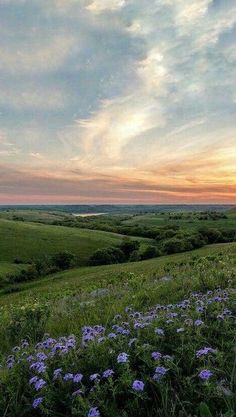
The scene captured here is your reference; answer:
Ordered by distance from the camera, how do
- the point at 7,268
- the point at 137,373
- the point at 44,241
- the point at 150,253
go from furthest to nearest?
the point at 44,241, the point at 150,253, the point at 7,268, the point at 137,373

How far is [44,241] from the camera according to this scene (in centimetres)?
12550

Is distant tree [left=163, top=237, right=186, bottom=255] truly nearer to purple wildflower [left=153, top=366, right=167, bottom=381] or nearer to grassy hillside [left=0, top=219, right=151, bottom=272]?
grassy hillside [left=0, top=219, right=151, bottom=272]

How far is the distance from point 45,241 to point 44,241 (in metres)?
0.35

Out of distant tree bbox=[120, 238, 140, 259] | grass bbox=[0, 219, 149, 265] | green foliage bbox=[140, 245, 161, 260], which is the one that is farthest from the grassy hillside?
green foliage bbox=[140, 245, 161, 260]

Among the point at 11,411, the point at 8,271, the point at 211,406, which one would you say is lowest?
the point at 8,271

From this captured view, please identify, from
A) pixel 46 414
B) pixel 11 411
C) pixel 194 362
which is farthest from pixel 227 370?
pixel 11 411

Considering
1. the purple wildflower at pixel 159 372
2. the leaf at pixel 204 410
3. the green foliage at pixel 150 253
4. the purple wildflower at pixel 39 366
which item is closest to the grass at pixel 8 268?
the green foliage at pixel 150 253

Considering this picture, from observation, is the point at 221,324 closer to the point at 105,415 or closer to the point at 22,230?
the point at 105,415

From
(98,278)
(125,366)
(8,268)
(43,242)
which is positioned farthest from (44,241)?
(125,366)

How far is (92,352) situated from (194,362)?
1.05 meters

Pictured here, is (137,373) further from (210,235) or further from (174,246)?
(210,235)

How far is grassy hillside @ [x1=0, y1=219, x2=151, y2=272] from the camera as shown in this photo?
115m

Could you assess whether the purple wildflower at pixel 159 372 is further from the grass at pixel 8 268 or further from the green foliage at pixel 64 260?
the green foliage at pixel 64 260

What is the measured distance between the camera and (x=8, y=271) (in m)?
95.4
